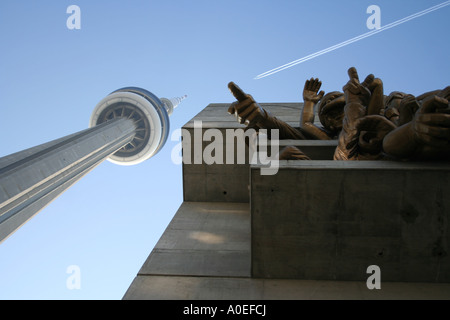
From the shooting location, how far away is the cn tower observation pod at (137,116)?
4769cm

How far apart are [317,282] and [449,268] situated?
201 centimetres

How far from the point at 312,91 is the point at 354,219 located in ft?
16.1

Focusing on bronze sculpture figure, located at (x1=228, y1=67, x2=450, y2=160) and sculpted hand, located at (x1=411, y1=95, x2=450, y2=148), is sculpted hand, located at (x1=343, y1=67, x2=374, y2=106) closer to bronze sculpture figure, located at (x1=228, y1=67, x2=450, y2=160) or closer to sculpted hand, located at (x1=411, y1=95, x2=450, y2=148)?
bronze sculpture figure, located at (x1=228, y1=67, x2=450, y2=160)

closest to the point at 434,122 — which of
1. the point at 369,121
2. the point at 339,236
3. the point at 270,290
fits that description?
the point at 369,121

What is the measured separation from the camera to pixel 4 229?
18906mm

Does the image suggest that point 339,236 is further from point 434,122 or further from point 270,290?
point 434,122

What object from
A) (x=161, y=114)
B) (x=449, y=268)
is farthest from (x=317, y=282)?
(x=161, y=114)

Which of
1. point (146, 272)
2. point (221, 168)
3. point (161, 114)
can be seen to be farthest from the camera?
point (161, 114)

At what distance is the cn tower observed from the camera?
767 inches

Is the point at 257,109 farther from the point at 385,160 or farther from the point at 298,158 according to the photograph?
the point at 385,160

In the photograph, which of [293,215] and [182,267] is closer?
[293,215]

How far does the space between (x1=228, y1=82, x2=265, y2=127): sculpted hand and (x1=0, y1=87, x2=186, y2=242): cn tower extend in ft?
46.8

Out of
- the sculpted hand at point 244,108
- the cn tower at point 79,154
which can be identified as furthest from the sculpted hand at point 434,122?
the cn tower at point 79,154

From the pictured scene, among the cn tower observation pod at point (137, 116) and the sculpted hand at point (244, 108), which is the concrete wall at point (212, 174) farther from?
the cn tower observation pod at point (137, 116)
